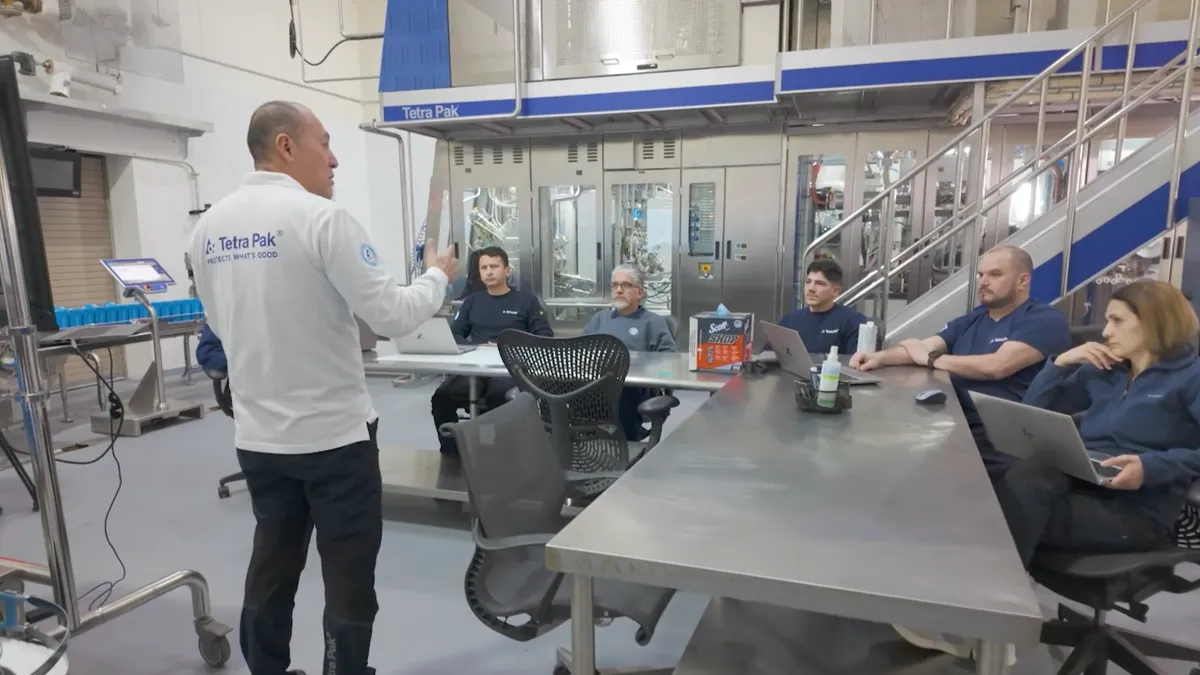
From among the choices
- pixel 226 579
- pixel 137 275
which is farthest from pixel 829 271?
pixel 137 275

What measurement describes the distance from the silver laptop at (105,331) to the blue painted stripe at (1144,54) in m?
6.55

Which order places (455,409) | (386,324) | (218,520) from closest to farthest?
(386,324) < (218,520) < (455,409)

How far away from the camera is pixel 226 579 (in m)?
2.82

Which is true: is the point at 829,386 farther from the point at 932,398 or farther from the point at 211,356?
the point at 211,356

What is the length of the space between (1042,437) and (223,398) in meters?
3.42

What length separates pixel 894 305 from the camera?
6.11m

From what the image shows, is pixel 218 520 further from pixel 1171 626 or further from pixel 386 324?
pixel 1171 626

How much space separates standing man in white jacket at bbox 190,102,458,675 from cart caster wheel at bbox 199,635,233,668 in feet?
1.47

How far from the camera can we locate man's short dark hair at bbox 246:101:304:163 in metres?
1.70

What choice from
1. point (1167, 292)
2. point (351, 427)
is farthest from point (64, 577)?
point (1167, 292)

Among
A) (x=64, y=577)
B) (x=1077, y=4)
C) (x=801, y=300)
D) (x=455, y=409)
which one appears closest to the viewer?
(x=64, y=577)

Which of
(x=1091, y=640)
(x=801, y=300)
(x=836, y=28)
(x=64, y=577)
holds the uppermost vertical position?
(x=836, y=28)

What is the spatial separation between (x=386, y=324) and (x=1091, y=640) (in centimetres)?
213

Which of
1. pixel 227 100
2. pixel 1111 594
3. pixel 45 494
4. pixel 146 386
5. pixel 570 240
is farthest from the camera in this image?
pixel 227 100
